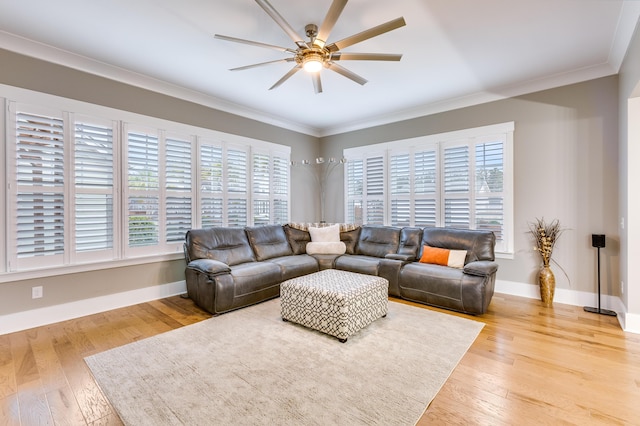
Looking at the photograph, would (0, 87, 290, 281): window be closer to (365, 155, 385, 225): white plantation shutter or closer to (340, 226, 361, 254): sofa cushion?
(340, 226, 361, 254): sofa cushion

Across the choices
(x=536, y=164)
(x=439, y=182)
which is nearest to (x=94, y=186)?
(x=439, y=182)

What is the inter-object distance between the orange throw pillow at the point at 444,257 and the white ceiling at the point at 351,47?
7.61ft

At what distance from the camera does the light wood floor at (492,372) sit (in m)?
1.83

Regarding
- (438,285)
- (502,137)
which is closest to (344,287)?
(438,285)

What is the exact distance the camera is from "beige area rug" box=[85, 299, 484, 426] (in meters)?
1.83

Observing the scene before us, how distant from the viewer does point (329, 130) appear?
6473 millimetres

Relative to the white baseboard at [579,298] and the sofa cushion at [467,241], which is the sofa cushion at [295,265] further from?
the white baseboard at [579,298]

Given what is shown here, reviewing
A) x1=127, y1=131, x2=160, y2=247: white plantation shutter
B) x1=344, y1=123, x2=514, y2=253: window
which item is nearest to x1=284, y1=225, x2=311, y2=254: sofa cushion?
x1=344, y1=123, x2=514, y2=253: window

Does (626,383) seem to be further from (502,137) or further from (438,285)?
(502,137)

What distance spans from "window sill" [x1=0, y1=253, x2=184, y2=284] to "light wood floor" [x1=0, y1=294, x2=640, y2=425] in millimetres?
554

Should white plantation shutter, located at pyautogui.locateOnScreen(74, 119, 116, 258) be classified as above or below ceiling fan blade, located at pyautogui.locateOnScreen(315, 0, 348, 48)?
below

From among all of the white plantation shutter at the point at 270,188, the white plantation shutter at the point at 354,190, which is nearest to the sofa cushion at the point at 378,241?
the white plantation shutter at the point at 354,190

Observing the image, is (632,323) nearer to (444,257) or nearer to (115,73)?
(444,257)

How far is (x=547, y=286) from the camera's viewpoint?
12.4 feet
